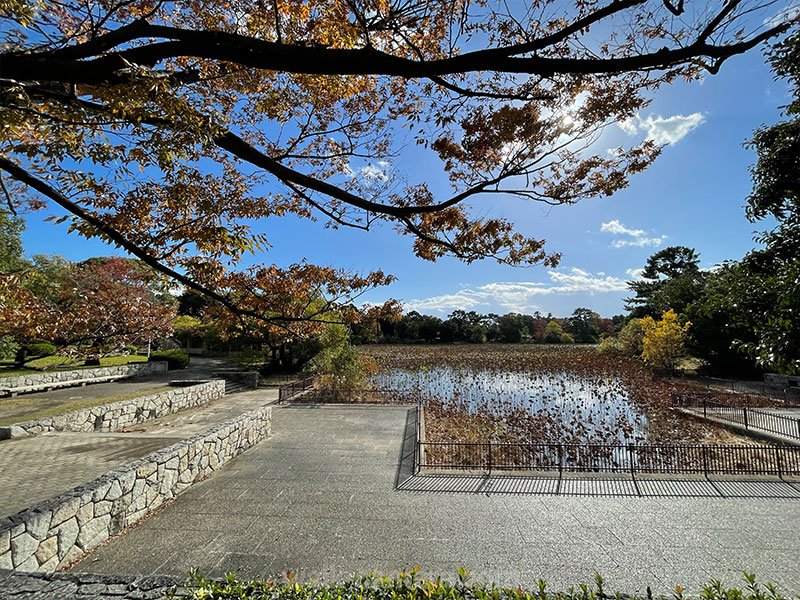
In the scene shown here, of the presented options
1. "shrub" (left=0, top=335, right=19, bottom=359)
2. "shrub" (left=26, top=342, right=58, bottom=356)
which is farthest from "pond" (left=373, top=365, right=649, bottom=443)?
"shrub" (left=26, top=342, right=58, bottom=356)

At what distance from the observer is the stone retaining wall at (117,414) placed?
819 centimetres

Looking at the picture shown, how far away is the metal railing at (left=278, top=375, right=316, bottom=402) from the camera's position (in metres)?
14.6

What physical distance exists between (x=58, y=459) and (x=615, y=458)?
11.8m

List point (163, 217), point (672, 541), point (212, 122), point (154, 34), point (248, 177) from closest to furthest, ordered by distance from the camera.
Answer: point (154, 34), point (212, 122), point (163, 217), point (672, 541), point (248, 177)

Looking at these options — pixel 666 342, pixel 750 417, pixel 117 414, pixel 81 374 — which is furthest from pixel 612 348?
pixel 81 374

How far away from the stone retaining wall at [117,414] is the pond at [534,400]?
8344mm

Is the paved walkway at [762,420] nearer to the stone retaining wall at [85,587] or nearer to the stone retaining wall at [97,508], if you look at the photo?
the stone retaining wall at [85,587]

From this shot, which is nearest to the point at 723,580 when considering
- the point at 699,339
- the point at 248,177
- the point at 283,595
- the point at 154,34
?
the point at 283,595

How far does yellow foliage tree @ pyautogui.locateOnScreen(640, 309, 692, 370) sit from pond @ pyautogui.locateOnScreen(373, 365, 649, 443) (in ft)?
13.7

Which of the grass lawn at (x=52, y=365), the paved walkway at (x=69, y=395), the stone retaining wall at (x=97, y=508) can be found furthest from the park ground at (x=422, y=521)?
the grass lawn at (x=52, y=365)

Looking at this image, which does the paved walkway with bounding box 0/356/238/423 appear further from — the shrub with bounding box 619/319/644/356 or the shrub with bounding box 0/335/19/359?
the shrub with bounding box 619/319/644/356

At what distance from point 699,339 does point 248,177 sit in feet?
88.7

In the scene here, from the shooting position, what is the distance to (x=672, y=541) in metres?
4.70

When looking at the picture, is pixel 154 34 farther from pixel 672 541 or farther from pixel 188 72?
pixel 672 541
